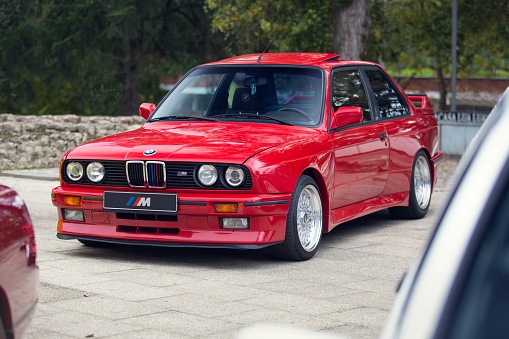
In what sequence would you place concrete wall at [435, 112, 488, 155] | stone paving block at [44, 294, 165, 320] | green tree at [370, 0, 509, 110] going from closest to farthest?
1. stone paving block at [44, 294, 165, 320]
2. concrete wall at [435, 112, 488, 155]
3. green tree at [370, 0, 509, 110]

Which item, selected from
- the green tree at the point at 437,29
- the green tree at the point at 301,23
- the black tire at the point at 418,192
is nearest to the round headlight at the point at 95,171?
the black tire at the point at 418,192

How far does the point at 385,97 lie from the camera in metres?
8.72

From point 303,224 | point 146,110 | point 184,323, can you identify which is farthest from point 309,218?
point 184,323

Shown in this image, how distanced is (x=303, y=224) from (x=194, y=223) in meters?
0.99

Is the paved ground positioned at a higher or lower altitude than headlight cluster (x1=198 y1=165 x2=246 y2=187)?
lower

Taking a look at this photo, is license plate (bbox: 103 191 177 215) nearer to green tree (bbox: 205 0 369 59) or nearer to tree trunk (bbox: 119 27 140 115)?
green tree (bbox: 205 0 369 59)

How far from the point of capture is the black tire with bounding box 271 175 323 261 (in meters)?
6.58

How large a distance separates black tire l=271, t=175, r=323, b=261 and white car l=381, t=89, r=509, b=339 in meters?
5.35

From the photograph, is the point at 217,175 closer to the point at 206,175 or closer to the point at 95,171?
the point at 206,175

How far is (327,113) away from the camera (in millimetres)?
7375

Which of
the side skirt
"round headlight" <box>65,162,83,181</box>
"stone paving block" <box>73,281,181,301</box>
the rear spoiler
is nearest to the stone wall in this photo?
the rear spoiler

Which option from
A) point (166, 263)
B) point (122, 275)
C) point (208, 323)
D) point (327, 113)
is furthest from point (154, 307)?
point (327, 113)

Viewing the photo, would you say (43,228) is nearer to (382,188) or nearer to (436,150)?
(382,188)

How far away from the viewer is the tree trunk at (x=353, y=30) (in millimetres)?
17922
